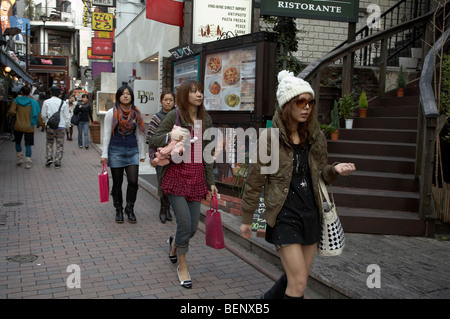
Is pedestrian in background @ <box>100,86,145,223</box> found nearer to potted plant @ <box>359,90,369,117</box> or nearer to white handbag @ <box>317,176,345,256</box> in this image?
white handbag @ <box>317,176,345,256</box>

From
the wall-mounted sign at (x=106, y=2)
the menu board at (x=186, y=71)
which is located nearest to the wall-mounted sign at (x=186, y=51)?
the menu board at (x=186, y=71)

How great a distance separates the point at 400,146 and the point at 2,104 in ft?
53.9

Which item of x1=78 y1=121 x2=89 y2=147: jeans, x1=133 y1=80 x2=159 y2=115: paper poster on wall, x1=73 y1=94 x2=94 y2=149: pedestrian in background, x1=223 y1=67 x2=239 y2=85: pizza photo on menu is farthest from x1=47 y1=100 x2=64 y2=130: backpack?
x1=223 y1=67 x2=239 y2=85: pizza photo on menu

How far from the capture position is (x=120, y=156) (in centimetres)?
612

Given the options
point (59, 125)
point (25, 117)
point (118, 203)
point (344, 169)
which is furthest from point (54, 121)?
point (344, 169)

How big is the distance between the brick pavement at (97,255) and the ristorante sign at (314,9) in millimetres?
3854

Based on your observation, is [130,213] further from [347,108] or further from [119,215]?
[347,108]

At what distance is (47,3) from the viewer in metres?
48.6

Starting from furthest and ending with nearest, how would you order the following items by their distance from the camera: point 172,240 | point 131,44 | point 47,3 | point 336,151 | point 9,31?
1. point 47,3
2. point 9,31
3. point 131,44
4. point 336,151
5. point 172,240

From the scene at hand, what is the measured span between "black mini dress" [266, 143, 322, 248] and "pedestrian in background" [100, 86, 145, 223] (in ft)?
11.4

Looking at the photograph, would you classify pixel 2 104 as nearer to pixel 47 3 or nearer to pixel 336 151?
pixel 336 151

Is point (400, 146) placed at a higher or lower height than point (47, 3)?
lower

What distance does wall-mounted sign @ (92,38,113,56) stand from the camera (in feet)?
71.8

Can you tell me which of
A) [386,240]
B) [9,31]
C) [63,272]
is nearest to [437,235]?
[386,240]
